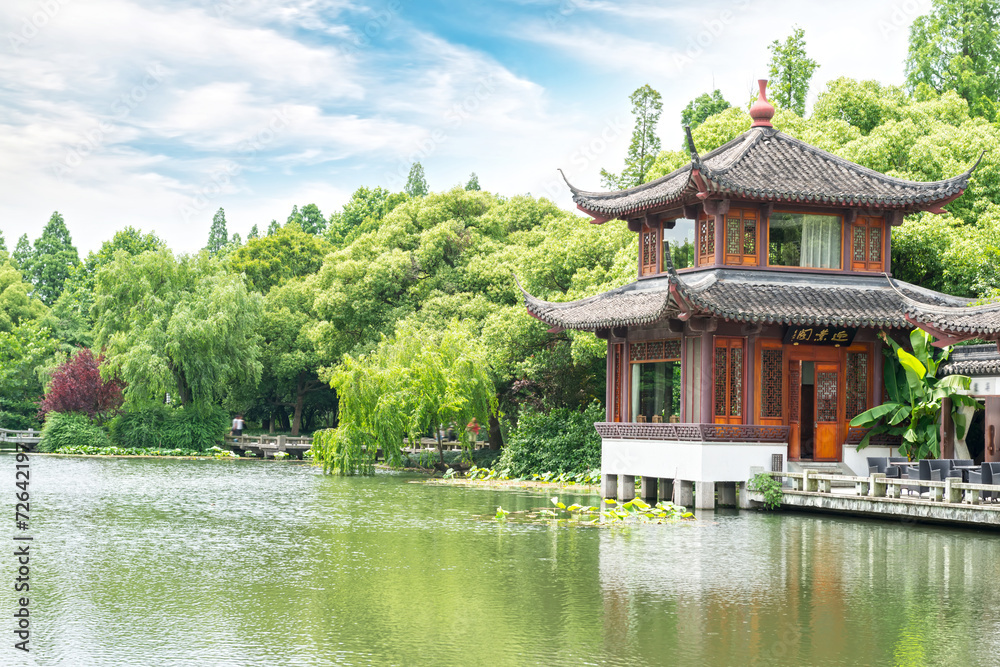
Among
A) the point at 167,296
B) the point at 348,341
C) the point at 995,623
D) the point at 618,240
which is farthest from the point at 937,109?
the point at 167,296

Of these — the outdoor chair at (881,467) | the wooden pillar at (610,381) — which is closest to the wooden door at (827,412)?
the outdoor chair at (881,467)

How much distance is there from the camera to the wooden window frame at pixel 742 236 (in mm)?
21250

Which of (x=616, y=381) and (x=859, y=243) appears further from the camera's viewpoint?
(x=616, y=381)

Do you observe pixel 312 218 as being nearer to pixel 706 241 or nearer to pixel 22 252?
pixel 22 252

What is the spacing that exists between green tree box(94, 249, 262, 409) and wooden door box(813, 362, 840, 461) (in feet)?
90.6

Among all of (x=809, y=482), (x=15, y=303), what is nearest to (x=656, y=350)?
(x=809, y=482)

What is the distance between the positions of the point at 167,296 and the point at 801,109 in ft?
87.7

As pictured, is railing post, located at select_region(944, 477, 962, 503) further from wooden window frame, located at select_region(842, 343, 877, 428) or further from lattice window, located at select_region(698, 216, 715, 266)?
lattice window, located at select_region(698, 216, 715, 266)

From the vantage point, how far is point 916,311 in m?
17.4

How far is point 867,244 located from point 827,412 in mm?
3531

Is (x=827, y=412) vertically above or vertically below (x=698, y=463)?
above

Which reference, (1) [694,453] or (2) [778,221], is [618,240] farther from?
(1) [694,453]

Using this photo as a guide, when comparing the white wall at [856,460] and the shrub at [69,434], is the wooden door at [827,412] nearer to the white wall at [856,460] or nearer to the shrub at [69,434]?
the white wall at [856,460]

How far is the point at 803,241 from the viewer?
21.7 m
